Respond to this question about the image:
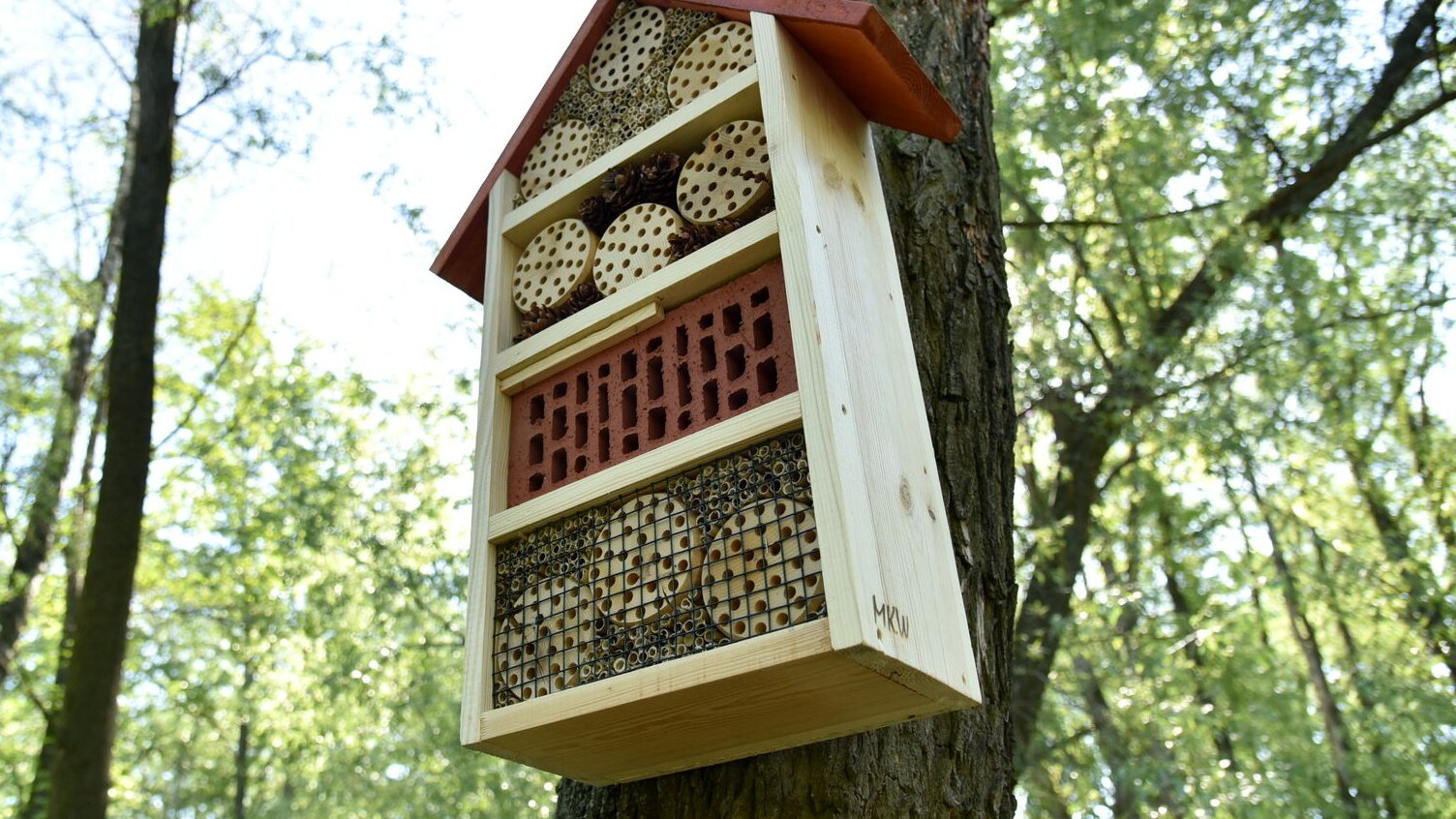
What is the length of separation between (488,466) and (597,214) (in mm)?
557

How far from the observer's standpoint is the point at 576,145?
2.51 metres

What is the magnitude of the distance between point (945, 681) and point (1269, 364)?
6.42 metres

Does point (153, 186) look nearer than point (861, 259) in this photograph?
No

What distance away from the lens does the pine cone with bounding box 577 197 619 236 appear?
7.76 feet

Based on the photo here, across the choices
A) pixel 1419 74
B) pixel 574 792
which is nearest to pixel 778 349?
pixel 574 792

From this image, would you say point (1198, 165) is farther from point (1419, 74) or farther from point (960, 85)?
point (960, 85)

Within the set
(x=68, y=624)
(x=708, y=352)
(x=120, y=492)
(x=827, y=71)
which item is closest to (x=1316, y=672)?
(x=68, y=624)

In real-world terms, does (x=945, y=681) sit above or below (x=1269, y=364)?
below

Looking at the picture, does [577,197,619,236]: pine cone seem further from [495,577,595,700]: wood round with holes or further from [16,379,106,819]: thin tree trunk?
[16,379,106,819]: thin tree trunk

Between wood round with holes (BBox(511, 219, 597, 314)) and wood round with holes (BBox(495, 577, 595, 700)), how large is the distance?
0.62 m

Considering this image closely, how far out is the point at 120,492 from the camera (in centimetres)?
438

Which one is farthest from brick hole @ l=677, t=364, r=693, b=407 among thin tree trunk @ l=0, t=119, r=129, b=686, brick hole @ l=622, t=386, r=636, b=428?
thin tree trunk @ l=0, t=119, r=129, b=686

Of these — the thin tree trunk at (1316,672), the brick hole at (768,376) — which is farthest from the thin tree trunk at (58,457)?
the thin tree trunk at (1316,672)

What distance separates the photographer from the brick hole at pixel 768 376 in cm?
189
